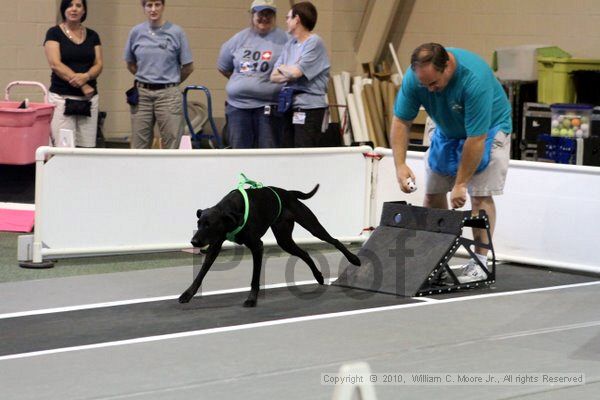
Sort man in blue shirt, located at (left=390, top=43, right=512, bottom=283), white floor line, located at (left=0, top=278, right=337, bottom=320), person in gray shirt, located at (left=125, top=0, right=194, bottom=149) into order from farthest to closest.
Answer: person in gray shirt, located at (left=125, top=0, right=194, bottom=149) → man in blue shirt, located at (left=390, top=43, right=512, bottom=283) → white floor line, located at (left=0, top=278, right=337, bottom=320)

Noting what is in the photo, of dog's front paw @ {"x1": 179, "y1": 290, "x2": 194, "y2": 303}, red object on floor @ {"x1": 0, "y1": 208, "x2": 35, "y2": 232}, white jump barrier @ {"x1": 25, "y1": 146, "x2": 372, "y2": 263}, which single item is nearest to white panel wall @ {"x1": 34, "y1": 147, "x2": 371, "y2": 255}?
white jump barrier @ {"x1": 25, "y1": 146, "x2": 372, "y2": 263}

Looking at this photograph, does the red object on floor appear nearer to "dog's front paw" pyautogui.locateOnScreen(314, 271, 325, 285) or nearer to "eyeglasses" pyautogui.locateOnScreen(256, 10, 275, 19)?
"eyeglasses" pyautogui.locateOnScreen(256, 10, 275, 19)

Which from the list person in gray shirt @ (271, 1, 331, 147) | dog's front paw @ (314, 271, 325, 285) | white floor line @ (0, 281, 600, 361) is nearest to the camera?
white floor line @ (0, 281, 600, 361)

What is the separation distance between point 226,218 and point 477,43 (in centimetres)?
754

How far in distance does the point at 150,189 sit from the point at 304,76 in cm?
160

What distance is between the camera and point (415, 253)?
627 cm

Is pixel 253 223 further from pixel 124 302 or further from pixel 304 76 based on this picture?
pixel 304 76

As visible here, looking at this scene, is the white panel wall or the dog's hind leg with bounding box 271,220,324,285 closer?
the dog's hind leg with bounding box 271,220,324,285

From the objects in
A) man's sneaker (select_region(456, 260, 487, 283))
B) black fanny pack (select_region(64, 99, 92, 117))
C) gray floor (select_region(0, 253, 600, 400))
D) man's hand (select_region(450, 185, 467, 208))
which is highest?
black fanny pack (select_region(64, 99, 92, 117))

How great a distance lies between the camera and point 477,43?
12555mm

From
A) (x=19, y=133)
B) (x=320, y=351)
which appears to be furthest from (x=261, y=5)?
(x=320, y=351)

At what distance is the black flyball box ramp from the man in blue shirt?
0.12 m

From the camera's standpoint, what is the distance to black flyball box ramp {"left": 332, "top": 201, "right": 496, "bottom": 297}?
6.12 m

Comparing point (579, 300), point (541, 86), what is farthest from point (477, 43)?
point (579, 300)
